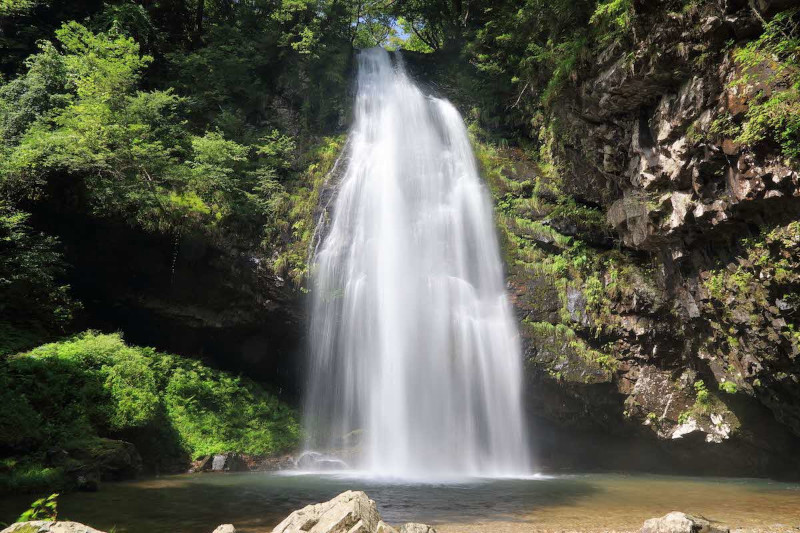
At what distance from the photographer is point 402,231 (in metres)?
14.6

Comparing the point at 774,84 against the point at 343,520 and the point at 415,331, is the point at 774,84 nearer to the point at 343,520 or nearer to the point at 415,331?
the point at 415,331

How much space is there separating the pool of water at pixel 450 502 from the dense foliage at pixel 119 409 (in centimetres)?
119

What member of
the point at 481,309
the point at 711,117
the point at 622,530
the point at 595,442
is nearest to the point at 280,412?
the point at 481,309

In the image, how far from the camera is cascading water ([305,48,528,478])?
1246 centimetres

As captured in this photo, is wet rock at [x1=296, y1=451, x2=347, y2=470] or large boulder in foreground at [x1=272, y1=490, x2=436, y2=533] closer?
large boulder in foreground at [x1=272, y1=490, x2=436, y2=533]

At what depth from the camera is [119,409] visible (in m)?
10.2

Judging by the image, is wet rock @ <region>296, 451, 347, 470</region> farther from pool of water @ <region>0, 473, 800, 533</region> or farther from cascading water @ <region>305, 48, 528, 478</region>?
pool of water @ <region>0, 473, 800, 533</region>

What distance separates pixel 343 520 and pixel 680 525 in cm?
411

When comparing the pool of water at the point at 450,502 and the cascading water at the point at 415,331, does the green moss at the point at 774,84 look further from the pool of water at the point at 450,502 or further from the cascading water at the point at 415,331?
the cascading water at the point at 415,331

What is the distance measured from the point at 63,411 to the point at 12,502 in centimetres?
273

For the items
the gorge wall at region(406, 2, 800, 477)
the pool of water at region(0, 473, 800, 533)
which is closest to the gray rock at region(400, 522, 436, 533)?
the pool of water at region(0, 473, 800, 533)

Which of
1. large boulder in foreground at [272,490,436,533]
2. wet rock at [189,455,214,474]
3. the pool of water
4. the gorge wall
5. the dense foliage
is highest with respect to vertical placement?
the gorge wall

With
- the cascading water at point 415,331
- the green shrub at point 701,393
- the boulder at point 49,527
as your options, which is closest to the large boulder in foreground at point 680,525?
the cascading water at point 415,331

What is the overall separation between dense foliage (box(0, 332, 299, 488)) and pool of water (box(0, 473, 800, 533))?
1.19m
